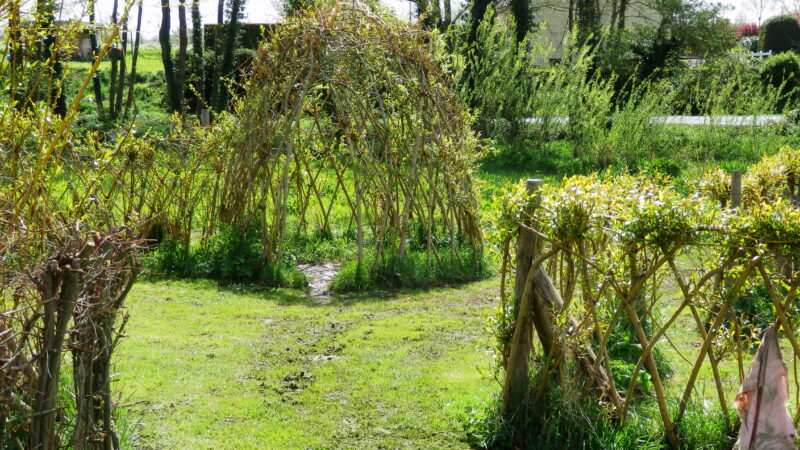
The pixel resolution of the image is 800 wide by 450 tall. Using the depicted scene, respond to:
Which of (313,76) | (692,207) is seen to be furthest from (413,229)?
(692,207)

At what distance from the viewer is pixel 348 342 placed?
265 inches

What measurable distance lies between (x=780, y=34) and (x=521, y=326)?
130 ft

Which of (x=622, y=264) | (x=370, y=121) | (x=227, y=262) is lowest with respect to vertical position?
(x=227, y=262)

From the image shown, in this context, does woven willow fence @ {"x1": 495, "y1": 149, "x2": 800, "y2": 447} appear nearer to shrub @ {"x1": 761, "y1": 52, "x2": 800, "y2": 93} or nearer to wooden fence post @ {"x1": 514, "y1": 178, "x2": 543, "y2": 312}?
wooden fence post @ {"x1": 514, "y1": 178, "x2": 543, "y2": 312}

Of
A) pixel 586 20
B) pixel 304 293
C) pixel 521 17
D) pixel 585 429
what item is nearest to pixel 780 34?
pixel 586 20

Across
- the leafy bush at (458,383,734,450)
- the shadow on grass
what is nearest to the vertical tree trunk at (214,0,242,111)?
the shadow on grass

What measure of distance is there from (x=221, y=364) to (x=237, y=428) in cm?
129

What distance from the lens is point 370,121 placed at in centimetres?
940

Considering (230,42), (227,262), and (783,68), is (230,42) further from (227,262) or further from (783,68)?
(783,68)

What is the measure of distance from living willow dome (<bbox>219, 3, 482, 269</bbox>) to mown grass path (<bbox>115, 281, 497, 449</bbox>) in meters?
1.23

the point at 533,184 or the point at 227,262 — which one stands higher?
the point at 533,184

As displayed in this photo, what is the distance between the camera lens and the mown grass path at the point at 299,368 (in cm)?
483

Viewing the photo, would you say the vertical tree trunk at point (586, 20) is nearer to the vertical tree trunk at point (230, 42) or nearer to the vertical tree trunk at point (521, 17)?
the vertical tree trunk at point (521, 17)

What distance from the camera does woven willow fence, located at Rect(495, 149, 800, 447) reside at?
3.85 meters
